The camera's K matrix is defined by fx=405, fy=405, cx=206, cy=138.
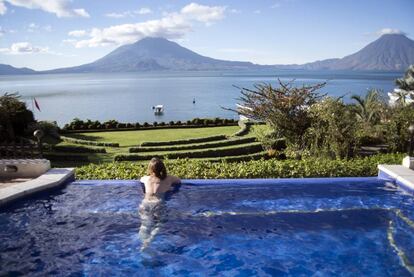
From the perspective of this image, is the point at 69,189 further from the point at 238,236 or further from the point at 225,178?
the point at 238,236

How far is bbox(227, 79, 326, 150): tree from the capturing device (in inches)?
867

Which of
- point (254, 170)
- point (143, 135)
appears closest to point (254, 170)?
point (254, 170)

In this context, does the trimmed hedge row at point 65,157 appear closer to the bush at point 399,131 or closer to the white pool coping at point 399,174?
the white pool coping at point 399,174

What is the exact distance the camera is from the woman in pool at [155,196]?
9.94 m

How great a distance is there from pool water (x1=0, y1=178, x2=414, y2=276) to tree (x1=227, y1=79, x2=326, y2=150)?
408 inches

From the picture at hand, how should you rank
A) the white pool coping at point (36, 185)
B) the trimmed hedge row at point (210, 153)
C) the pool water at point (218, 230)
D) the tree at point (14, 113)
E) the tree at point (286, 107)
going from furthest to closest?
the tree at point (14, 113)
the trimmed hedge row at point (210, 153)
the tree at point (286, 107)
the white pool coping at point (36, 185)
the pool water at point (218, 230)

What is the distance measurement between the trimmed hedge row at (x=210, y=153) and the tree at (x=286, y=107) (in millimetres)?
4245

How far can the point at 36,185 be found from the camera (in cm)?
1103

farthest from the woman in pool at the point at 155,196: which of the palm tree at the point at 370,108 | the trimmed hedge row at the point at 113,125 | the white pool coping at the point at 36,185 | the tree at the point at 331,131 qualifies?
the trimmed hedge row at the point at 113,125

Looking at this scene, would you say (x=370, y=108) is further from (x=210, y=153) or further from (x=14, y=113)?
(x=14, y=113)

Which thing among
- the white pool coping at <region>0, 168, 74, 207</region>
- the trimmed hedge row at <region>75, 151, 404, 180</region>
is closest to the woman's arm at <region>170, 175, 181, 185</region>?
the trimmed hedge row at <region>75, 151, 404, 180</region>

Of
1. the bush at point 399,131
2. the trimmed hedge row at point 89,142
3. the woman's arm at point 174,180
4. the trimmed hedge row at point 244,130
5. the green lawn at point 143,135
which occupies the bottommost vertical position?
the green lawn at point 143,135

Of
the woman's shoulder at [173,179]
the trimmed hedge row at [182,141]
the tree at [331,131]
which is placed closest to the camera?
the woman's shoulder at [173,179]

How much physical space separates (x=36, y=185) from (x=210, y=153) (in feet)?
52.2
